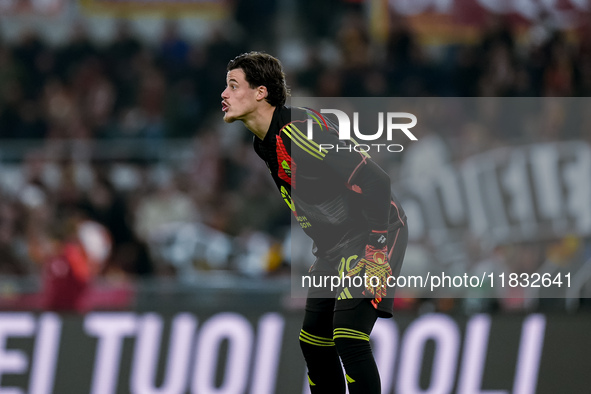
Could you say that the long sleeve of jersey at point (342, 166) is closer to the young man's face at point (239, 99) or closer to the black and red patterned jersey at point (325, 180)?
the black and red patterned jersey at point (325, 180)

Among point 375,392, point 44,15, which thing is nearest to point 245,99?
point 375,392

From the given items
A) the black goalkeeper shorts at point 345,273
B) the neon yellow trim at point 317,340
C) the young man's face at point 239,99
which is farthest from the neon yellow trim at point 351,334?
the young man's face at point 239,99

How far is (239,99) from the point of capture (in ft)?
16.9

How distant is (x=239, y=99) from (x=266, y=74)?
0.20 m

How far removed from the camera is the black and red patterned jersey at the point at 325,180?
16.5 ft

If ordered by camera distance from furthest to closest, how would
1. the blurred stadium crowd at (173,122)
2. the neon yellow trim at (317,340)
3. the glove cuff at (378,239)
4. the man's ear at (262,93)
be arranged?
the blurred stadium crowd at (173,122) < the neon yellow trim at (317,340) < the man's ear at (262,93) < the glove cuff at (378,239)

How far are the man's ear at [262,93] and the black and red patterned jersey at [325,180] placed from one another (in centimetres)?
11

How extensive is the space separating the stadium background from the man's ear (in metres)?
2.96

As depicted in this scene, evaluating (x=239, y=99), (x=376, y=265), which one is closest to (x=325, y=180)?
(x=376, y=265)

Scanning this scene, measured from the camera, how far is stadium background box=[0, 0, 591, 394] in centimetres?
798

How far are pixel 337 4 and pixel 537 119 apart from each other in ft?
16.7

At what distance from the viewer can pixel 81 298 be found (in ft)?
28.8

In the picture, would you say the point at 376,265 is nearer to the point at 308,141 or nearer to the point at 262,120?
the point at 308,141

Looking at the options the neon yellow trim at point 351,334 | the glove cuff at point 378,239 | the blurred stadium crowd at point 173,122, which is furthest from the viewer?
the blurred stadium crowd at point 173,122
